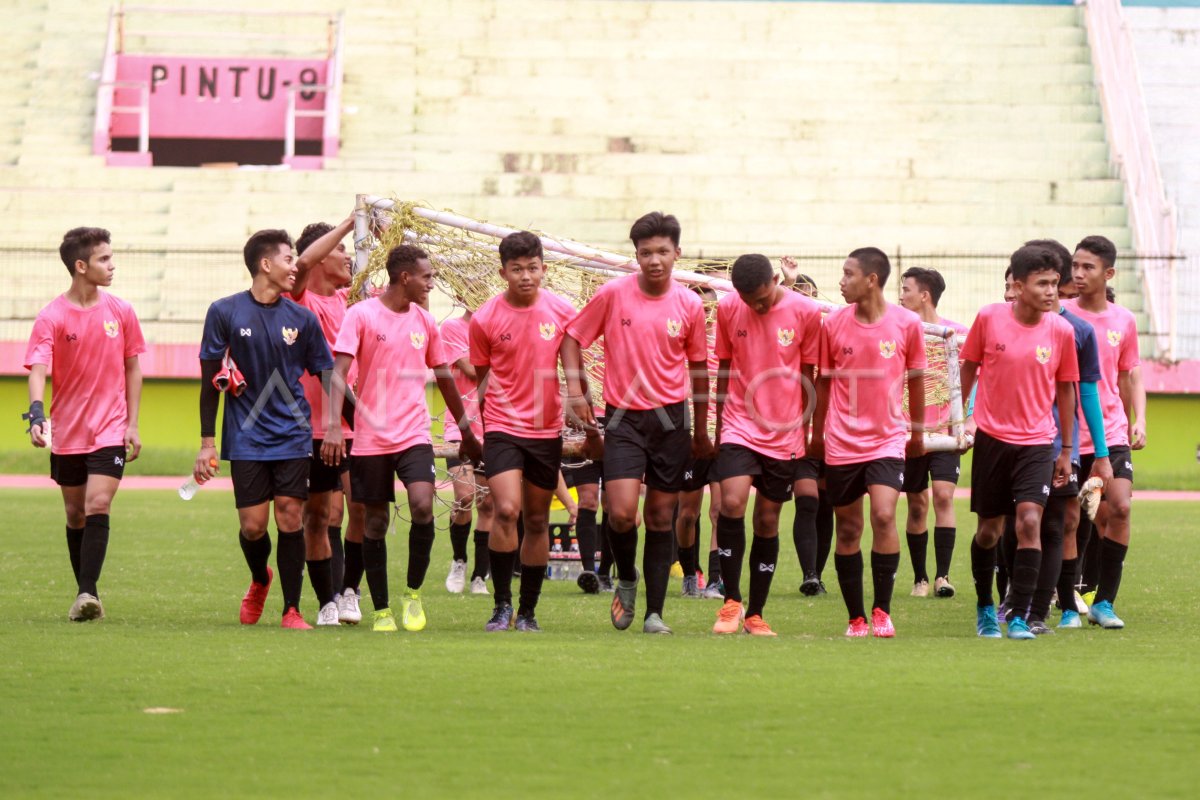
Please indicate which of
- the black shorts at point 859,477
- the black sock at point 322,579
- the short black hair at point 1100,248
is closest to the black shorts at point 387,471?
the black sock at point 322,579

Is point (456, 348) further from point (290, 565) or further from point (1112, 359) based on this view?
point (1112, 359)

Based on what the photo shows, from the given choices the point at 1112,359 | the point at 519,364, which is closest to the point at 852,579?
the point at 519,364

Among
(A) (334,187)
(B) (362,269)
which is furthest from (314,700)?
(A) (334,187)

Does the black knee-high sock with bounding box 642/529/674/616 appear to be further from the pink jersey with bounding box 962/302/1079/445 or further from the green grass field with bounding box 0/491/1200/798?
the pink jersey with bounding box 962/302/1079/445

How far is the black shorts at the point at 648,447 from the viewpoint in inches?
382

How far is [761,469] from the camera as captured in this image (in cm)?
982

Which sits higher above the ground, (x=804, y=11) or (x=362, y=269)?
(x=804, y=11)

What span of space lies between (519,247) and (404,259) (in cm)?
71

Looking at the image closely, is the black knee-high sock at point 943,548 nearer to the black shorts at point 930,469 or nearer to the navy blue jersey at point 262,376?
the black shorts at point 930,469

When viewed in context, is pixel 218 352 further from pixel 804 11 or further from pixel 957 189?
pixel 804 11

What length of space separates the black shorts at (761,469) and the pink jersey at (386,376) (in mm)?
1577

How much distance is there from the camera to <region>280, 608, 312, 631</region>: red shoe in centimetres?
992

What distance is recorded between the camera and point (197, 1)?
112 feet

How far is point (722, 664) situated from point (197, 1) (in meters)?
28.3
